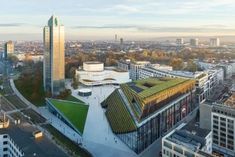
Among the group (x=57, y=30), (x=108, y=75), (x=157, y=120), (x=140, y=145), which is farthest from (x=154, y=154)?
(x=108, y=75)

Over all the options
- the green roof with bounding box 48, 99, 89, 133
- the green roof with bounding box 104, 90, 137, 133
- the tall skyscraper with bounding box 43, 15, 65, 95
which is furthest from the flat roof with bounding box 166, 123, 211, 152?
the tall skyscraper with bounding box 43, 15, 65, 95

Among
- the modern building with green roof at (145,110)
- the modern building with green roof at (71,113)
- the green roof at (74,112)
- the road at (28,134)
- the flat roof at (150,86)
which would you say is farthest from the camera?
the green roof at (74,112)

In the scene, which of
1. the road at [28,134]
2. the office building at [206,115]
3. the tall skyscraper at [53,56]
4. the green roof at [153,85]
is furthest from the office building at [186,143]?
the tall skyscraper at [53,56]

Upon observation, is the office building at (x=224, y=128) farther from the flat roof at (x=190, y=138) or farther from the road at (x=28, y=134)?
the road at (x=28, y=134)

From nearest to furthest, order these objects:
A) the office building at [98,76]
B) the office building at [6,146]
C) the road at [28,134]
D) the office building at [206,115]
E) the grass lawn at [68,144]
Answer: the road at [28,134], the office building at [6,146], the grass lawn at [68,144], the office building at [206,115], the office building at [98,76]

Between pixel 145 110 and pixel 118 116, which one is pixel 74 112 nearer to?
pixel 118 116

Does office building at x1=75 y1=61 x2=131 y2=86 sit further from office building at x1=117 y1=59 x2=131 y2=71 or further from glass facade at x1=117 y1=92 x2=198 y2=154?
glass facade at x1=117 y1=92 x2=198 y2=154

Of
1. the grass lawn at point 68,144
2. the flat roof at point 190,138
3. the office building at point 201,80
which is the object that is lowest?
the grass lawn at point 68,144

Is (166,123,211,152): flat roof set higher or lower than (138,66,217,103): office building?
lower
